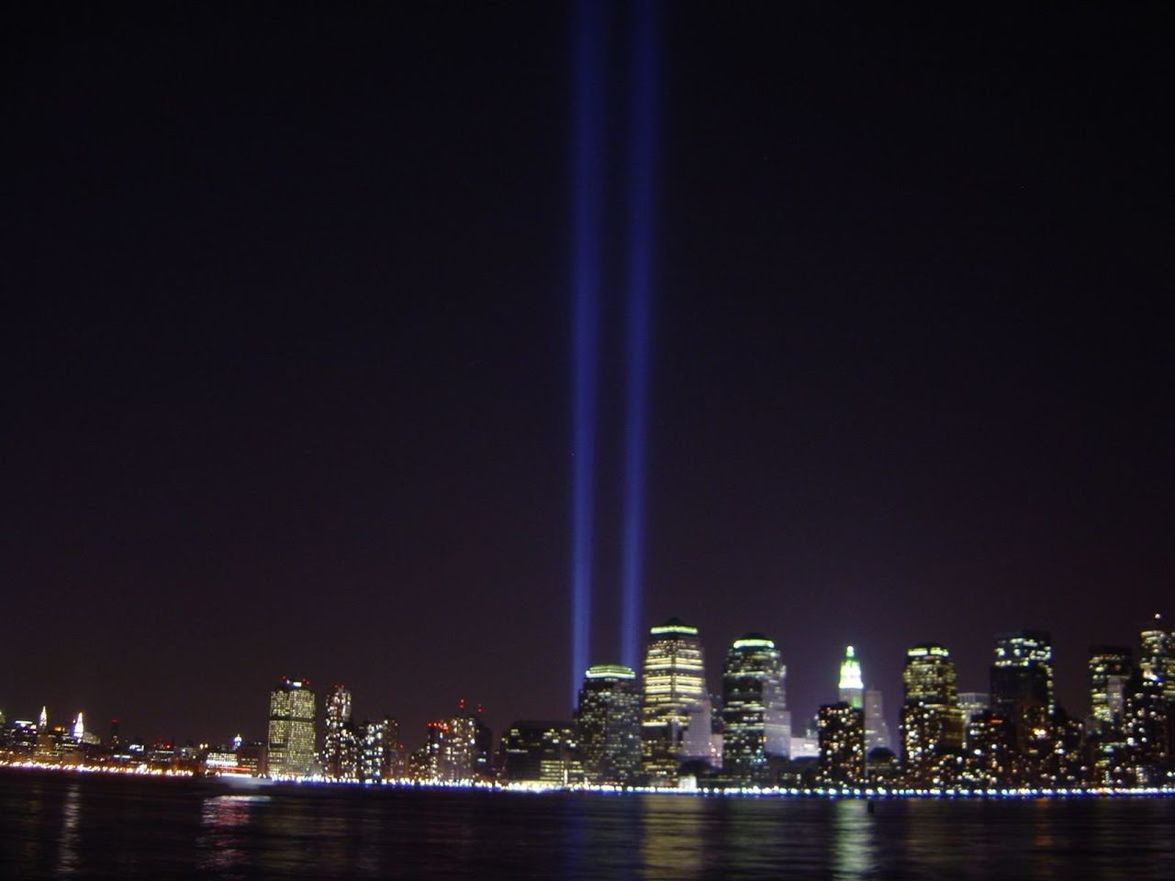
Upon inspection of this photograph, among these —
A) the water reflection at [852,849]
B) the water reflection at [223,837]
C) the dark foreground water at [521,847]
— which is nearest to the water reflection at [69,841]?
the dark foreground water at [521,847]

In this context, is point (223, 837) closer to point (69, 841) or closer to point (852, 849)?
point (69, 841)

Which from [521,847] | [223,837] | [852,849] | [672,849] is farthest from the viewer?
[852,849]

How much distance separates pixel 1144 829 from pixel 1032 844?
36.8 m

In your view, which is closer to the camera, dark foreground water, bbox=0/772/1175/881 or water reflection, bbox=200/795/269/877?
water reflection, bbox=200/795/269/877

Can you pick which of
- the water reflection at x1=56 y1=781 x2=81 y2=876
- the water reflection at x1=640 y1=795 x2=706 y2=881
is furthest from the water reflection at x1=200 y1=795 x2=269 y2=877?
the water reflection at x1=640 y1=795 x2=706 y2=881

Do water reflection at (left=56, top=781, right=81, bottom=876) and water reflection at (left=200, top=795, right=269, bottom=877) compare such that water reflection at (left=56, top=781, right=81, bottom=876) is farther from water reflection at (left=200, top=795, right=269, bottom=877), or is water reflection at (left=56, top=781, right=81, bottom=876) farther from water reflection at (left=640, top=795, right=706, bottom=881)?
water reflection at (left=640, top=795, right=706, bottom=881)

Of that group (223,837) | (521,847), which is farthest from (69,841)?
(521,847)

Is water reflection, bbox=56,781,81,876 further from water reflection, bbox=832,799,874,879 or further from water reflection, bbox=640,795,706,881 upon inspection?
water reflection, bbox=832,799,874,879

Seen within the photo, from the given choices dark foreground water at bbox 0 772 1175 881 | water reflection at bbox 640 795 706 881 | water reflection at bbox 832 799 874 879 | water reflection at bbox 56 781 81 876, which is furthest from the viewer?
water reflection at bbox 832 799 874 879

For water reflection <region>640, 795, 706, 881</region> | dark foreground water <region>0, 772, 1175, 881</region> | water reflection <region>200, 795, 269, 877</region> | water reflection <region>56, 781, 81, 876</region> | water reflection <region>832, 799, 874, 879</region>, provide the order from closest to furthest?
water reflection <region>56, 781, 81, 876</region> < water reflection <region>200, 795, 269, 877</region> < dark foreground water <region>0, 772, 1175, 881</region> < water reflection <region>640, 795, 706, 881</region> < water reflection <region>832, 799, 874, 879</region>

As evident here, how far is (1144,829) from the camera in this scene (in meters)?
130

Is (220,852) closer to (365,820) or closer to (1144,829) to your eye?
(365,820)

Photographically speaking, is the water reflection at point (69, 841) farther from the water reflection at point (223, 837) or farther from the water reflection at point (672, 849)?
the water reflection at point (672, 849)

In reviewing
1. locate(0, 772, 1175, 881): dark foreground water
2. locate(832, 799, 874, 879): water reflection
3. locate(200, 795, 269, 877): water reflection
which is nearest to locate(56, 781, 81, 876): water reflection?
locate(0, 772, 1175, 881): dark foreground water
